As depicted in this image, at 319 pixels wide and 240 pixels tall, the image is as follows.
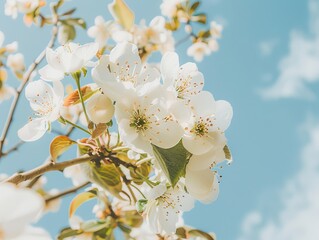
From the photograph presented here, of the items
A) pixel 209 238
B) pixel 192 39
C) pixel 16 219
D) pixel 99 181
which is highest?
pixel 192 39

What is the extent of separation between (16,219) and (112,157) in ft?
1.64

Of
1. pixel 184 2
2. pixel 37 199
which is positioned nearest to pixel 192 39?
pixel 184 2

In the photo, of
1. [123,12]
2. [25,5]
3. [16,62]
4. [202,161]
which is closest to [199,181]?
[202,161]

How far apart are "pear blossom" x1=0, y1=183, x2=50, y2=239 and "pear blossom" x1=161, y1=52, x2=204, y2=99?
1.66 feet

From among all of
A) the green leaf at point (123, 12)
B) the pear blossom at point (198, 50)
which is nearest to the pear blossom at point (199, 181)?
the green leaf at point (123, 12)

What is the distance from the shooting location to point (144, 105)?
0.90 metres

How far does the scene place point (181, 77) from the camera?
1.02 meters

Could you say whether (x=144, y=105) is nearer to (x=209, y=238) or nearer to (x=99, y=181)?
(x=99, y=181)

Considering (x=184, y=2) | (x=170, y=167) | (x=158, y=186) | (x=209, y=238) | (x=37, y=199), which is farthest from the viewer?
(x=184, y=2)

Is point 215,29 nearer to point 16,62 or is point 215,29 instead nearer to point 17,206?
point 16,62

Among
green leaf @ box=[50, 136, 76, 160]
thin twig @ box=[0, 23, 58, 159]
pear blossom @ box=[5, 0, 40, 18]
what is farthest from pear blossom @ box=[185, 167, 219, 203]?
pear blossom @ box=[5, 0, 40, 18]

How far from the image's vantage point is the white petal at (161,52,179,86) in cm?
96

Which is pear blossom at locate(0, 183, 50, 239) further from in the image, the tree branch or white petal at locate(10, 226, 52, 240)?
the tree branch

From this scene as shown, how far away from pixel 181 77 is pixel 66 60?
0.89 ft
